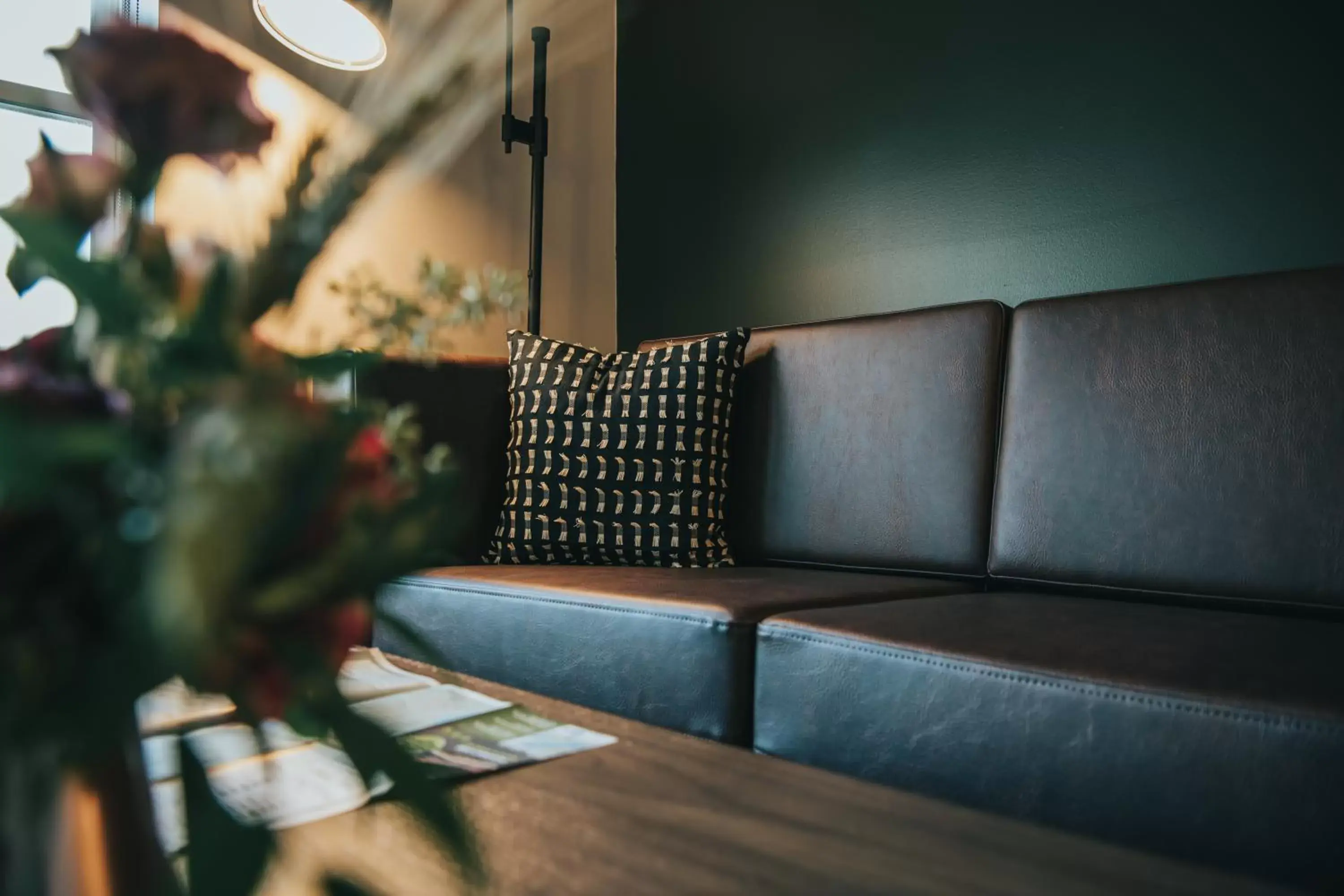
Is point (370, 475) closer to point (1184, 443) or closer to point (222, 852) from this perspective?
point (222, 852)

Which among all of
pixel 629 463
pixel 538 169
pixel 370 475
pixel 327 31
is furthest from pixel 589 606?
pixel 538 169

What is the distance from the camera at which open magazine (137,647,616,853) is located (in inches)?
12.3

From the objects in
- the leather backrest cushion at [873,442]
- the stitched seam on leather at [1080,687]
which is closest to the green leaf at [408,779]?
the stitched seam on leather at [1080,687]

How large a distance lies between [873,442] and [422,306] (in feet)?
4.66

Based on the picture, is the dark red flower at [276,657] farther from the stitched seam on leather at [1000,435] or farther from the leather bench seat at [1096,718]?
the stitched seam on leather at [1000,435]

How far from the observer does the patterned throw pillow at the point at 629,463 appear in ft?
5.67

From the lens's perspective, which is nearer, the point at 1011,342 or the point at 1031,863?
the point at 1031,863

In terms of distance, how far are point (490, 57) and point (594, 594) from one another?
113 cm

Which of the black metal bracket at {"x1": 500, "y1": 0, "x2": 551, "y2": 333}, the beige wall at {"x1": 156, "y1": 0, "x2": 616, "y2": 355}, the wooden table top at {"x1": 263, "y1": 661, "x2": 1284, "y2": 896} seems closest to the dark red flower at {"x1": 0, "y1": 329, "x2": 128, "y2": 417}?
the wooden table top at {"x1": 263, "y1": 661, "x2": 1284, "y2": 896}

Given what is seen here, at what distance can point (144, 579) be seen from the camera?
0.29 meters

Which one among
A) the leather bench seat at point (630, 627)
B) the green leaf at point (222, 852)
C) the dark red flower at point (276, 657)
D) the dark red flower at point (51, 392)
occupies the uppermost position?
the dark red flower at point (51, 392)

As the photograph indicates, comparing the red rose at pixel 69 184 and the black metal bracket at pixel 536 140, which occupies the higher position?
the black metal bracket at pixel 536 140

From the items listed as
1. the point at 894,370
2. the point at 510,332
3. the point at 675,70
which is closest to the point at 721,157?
the point at 675,70

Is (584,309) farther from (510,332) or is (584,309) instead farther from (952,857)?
(952,857)
